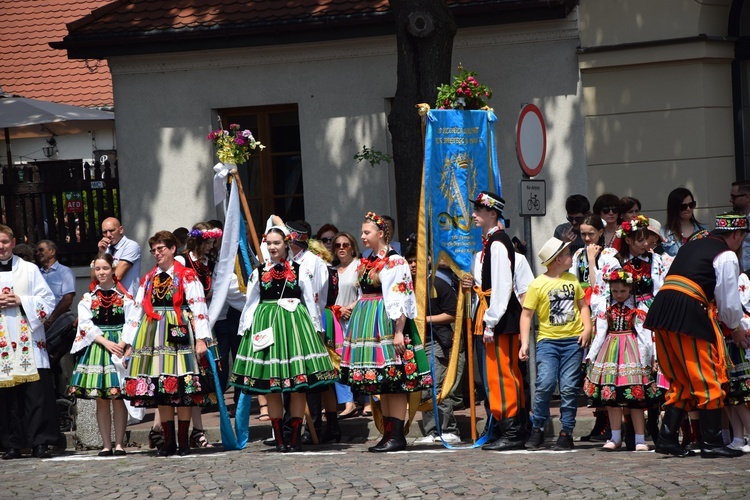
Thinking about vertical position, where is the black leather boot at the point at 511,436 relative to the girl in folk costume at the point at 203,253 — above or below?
below

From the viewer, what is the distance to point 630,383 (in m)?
10.2

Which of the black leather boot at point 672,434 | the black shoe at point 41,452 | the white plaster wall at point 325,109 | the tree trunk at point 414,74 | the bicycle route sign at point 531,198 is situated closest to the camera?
the black leather boot at point 672,434

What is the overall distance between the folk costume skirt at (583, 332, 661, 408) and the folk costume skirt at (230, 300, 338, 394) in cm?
236

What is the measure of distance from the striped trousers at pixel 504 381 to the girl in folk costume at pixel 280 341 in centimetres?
143

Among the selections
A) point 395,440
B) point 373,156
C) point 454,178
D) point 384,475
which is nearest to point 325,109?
point 373,156

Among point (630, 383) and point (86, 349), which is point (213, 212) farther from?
point (630, 383)

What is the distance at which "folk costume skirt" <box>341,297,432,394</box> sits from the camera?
432 inches

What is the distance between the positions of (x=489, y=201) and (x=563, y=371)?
150 cm

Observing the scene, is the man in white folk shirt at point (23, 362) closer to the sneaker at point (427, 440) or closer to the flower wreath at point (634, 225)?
→ the sneaker at point (427, 440)

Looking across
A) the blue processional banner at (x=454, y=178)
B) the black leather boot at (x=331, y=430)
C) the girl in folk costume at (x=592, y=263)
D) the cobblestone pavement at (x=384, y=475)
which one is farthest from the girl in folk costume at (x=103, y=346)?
the girl in folk costume at (x=592, y=263)

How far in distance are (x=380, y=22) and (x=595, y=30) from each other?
252cm

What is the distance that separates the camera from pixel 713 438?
977 cm

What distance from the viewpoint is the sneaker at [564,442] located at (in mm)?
10703

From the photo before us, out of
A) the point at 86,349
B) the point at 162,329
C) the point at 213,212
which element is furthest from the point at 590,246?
the point at 213,212
